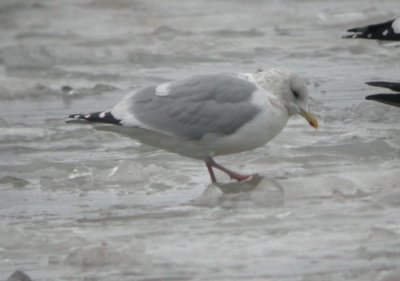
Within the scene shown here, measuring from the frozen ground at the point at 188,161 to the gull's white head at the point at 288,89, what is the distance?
0.36m

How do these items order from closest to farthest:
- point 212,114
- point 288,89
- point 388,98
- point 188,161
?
point 212,114
point 288,89
point 188,161
point 388,98

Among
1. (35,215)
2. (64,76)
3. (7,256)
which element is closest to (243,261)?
(7,256)

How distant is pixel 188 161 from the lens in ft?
27.1

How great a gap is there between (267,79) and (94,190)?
3.66ft

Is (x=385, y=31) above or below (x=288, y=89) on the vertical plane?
below

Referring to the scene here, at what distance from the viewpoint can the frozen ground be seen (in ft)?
18.9

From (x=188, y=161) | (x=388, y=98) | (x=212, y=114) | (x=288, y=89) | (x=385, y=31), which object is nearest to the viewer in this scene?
(x=212, y=114)

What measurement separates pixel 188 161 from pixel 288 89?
1.00 metres

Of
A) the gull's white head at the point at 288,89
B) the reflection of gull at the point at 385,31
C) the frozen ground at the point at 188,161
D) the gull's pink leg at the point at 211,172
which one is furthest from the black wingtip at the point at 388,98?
the gull's pink leg at the point at 211,172

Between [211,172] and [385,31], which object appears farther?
[385,31]

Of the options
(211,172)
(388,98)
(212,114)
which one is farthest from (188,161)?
(388,98)

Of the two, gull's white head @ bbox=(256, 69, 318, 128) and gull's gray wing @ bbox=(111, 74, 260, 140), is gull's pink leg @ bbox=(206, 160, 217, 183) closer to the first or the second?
gull's gray wing @ bbox=(111, 74, 260, 140)

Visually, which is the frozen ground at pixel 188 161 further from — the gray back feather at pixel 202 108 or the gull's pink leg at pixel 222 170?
the gray back feather at pixel 202 108

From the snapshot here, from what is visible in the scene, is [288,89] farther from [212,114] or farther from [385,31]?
[385,31]
